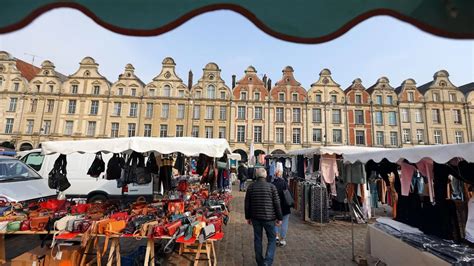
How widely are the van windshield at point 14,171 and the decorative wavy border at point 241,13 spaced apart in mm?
6746

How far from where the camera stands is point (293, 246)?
569 centimetres

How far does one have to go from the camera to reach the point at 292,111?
27109mm

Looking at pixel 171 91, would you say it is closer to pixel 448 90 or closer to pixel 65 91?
Result: pixel 65 91

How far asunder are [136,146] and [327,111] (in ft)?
85.2

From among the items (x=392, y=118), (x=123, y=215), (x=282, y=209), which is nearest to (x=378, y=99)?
(x=392, y=118)

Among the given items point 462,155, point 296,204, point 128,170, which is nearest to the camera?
point 462,155

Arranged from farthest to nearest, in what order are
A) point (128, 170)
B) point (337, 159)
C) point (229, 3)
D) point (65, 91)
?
point (65, 91), point (337, 159), point (128, 170), point (229, 3)

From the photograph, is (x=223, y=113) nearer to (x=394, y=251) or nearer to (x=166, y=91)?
(x=166, y=91)

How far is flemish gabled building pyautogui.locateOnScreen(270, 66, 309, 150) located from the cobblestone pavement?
19242 mm

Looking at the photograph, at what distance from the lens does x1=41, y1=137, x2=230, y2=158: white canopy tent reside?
184 inches

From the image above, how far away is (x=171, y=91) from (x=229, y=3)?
89.6ft

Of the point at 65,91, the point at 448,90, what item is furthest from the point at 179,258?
the point at 448,90

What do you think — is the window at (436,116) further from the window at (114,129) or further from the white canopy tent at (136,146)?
the window at (114,129)

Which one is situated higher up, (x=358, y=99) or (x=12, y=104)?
(x=358, y=99)
